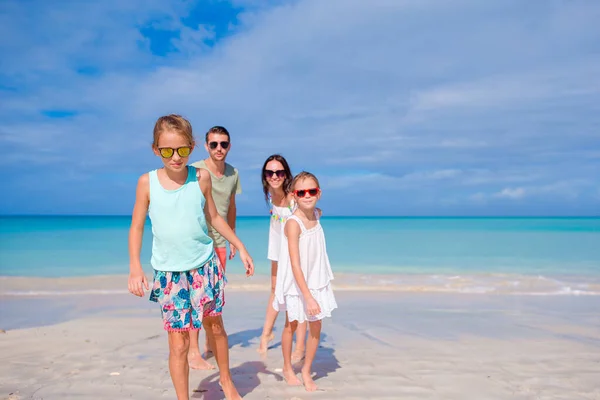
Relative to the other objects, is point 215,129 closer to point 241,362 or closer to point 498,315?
point 241,362

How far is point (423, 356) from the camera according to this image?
4.82m

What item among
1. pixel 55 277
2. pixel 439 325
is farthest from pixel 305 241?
pixel 55 277

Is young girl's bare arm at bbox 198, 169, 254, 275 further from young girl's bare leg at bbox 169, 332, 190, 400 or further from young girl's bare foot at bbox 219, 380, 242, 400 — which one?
young girl's bare foot at bbox 219, 380, 242, 400

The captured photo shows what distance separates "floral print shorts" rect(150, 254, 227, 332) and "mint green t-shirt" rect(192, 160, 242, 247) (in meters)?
1.38

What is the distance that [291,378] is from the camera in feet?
13.5

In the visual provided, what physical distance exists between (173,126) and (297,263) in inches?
57.1

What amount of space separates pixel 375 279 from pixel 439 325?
16.3 ft

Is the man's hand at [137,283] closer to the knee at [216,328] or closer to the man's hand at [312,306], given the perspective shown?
the knee at [216,328]

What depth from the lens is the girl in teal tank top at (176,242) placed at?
3.10m

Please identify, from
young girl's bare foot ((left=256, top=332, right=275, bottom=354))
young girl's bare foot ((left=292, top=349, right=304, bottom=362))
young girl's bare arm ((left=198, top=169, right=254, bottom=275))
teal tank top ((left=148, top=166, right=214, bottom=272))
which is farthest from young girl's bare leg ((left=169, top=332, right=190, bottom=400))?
young girl's bare foot ((left=256, top=332, right=275, bottom=354))

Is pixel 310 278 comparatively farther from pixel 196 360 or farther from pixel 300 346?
pixel 196 360

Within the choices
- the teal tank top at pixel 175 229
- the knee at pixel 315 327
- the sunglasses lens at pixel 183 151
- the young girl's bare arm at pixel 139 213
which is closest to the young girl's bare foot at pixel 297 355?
the knee at pixel 315 327

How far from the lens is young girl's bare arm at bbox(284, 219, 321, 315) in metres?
3.79

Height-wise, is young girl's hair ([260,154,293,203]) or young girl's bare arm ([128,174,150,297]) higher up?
young girl's hair ([260,154,293,203])
